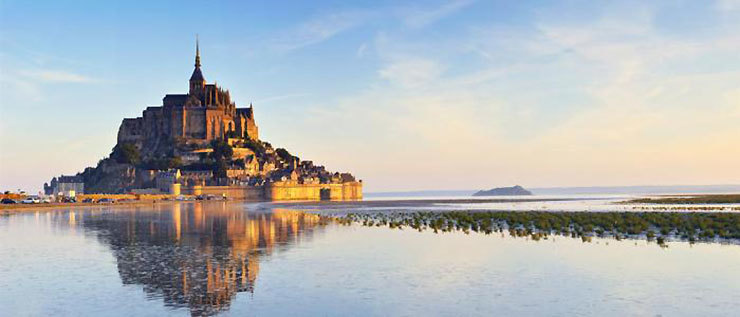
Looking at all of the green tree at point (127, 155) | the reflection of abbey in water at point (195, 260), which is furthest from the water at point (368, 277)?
the green tree at point (127, 155)

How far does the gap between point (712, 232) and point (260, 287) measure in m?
27.9

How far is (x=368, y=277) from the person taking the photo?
2284 cm

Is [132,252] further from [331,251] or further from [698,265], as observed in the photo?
[698,265]

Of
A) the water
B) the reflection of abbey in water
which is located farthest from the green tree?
the water

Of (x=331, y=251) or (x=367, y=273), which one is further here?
(x=331, y=251)

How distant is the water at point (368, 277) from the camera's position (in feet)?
57.4

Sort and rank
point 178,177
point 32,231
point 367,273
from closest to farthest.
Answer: point 367,273 → point 32,231 → point 178,177

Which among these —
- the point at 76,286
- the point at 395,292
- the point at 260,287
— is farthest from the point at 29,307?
the point at 395,292

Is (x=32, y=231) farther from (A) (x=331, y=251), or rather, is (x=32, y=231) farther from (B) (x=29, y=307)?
(B) (x=29, y=307)

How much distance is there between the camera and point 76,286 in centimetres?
2092

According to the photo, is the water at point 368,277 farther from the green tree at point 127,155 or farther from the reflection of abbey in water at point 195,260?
the green tree at point 127,155

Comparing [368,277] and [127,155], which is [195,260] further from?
[127,155]

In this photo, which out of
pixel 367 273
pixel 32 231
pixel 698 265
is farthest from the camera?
pixel 32 231

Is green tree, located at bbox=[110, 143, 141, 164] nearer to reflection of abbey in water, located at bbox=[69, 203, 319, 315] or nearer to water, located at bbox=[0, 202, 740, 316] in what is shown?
reflection of abbey in water, located at bbox=[69, 203, 319, 315]
